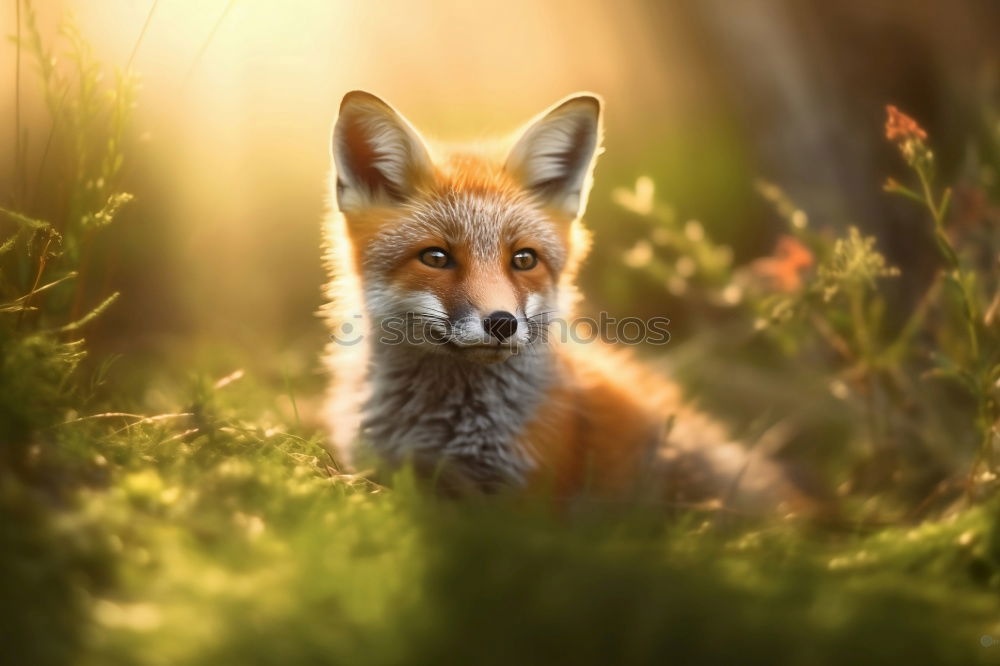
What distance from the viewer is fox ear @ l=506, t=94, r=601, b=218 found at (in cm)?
251

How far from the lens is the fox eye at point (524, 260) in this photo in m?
2.46

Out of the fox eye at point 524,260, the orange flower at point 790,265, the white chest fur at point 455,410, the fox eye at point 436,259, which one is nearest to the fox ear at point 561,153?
the fox eye at point 524,260

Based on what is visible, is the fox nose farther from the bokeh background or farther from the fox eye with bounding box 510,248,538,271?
the bokeh background

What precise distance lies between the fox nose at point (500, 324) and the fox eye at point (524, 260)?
13.9 inches

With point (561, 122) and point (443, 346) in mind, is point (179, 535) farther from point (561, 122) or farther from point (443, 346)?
point (561, 122)

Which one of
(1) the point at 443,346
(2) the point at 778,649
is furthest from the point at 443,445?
(2) the point at 778,649

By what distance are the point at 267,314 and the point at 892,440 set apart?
3.13m

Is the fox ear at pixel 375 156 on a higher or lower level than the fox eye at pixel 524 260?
higher

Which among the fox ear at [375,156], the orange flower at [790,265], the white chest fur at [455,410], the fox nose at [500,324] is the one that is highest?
the fox ear at [375,156]

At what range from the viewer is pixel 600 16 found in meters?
5.11

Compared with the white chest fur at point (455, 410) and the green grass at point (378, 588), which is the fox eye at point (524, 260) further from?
the green grass at point (378, 588)

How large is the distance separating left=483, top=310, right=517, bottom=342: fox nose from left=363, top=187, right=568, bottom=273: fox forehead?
0.26 metres

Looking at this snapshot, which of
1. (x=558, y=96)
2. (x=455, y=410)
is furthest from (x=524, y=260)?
(x=558, y=96)

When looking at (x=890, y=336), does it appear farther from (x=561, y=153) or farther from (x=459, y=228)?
(x=459, y=228)
